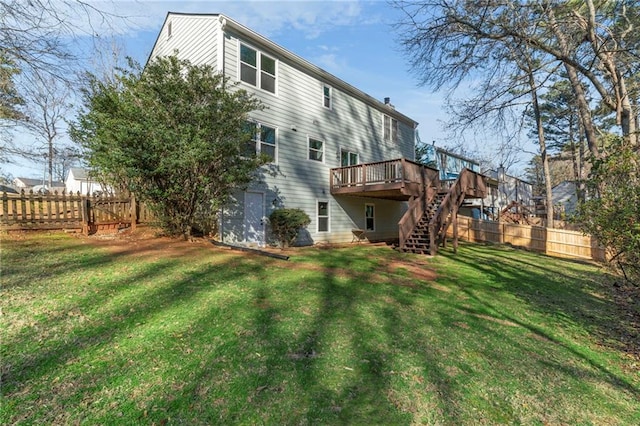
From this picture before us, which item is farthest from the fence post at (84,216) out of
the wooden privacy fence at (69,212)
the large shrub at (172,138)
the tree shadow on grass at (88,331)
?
the tree shadow on grass at (88,331)

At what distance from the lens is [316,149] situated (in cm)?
1388

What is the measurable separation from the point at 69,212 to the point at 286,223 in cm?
672

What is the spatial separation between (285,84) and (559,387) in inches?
487

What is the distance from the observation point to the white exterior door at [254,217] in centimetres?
1082

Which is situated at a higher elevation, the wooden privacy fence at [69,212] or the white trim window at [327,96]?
the white trim window at [327,96]

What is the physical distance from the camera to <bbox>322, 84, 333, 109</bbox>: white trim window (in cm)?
1426

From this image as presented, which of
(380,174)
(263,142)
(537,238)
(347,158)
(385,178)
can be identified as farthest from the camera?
(347,158)

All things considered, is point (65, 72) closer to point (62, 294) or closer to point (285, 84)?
point (62, 294)

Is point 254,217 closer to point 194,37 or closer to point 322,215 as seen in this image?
point 322,215

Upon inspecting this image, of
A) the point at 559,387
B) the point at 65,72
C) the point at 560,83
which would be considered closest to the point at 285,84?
the point at 65,72

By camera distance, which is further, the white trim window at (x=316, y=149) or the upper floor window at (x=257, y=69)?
the white trim window at (x=316, y=149)

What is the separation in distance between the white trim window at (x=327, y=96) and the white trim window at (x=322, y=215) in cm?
467

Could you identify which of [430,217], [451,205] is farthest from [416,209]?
[451,205]

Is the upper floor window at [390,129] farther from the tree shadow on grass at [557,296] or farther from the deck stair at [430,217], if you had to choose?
the tree shadow on grass at [557,296]
